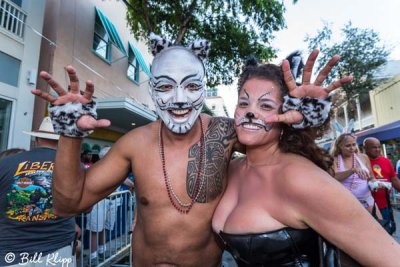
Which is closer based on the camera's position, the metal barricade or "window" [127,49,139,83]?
the metal barricade

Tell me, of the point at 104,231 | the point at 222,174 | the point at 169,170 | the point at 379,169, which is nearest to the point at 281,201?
the point at 222,174

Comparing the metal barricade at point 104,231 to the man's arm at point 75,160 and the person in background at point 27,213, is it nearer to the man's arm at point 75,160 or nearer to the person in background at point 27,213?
the person in background at point 27,213

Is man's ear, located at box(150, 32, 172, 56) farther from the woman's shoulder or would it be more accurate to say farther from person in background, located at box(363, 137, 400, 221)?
person in background, located at box(363, 137, 400, 221)

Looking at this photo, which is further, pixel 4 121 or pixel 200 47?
pixel 4 121

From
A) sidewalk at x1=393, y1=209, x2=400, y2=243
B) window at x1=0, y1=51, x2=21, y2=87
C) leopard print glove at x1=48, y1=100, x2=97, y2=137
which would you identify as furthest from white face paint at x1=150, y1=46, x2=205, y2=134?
window at x1=0, y1=51, x2=21, y2=87

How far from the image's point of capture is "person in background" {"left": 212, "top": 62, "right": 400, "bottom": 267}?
127 cm

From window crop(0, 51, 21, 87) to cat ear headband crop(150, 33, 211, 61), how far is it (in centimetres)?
538

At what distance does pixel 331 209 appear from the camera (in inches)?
50.9

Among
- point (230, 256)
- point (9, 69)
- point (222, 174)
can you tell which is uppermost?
point (9, 69)

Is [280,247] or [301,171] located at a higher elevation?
[301,171]

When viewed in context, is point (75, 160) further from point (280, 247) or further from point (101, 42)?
point (101, 42)

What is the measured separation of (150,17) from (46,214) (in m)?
7.09

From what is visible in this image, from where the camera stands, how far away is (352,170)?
3877 millimetres

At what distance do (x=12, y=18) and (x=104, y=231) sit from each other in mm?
5181
